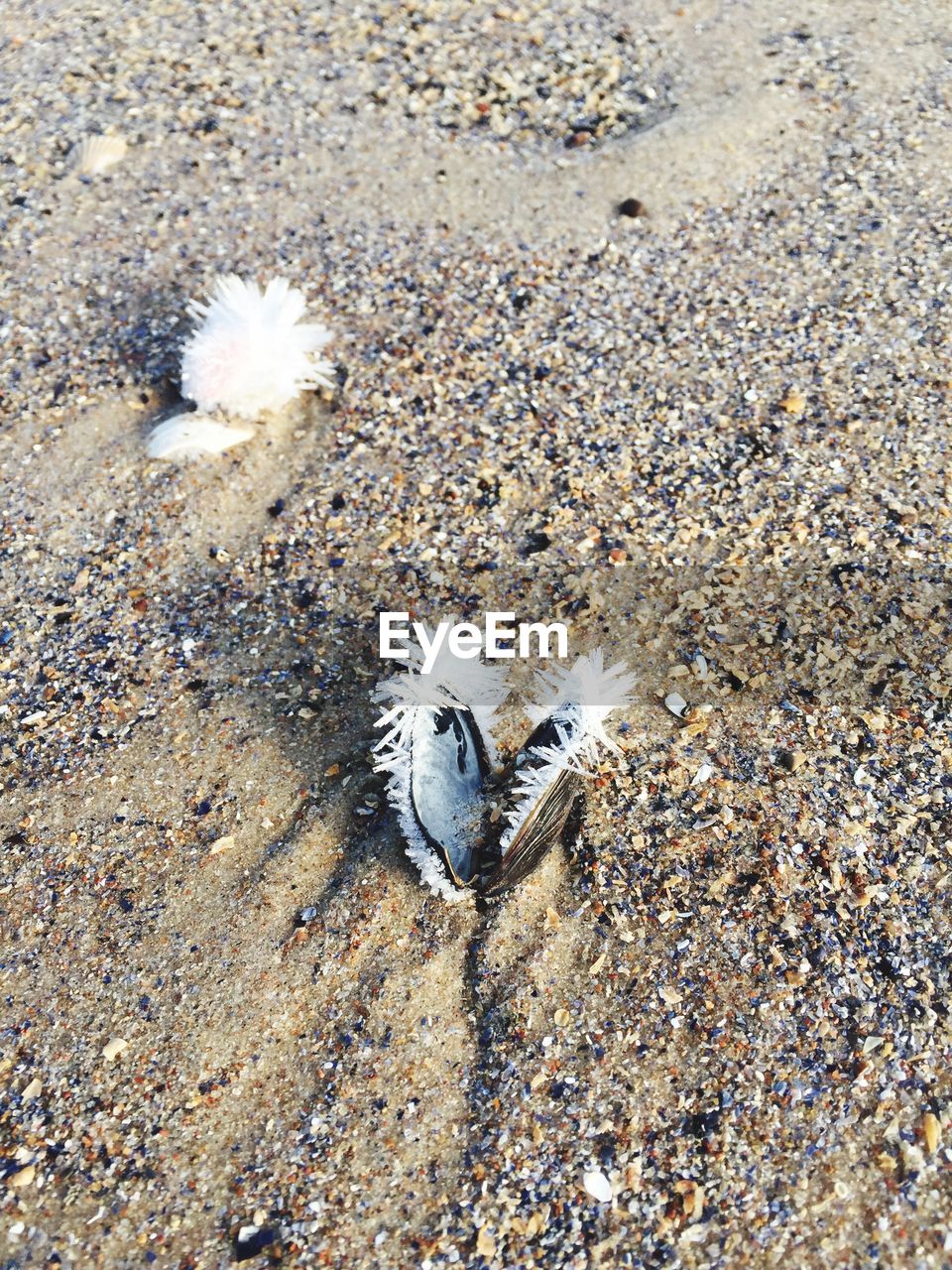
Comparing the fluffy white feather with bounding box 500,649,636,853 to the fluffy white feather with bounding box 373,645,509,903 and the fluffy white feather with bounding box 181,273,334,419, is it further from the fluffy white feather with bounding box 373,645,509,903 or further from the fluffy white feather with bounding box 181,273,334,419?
the fluffy white feather with bounding box 181,273,334,419

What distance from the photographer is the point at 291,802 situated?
2.86 m

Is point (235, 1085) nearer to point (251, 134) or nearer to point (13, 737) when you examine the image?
point (13, 737)

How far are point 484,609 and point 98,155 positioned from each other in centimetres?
313

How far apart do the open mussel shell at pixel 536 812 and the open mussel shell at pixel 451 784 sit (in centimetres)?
7

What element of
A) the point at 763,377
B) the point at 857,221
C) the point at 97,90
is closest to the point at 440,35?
the point at 97,90

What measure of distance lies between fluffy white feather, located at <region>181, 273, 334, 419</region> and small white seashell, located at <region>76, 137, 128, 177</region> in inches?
56.8

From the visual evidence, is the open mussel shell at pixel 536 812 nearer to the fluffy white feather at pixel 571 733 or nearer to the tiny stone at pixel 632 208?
the fluffy white feather at pixel 571 733

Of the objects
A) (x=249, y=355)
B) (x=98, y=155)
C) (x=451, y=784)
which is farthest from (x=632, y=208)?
(x=451, y=784)

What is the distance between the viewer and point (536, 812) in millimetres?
2453

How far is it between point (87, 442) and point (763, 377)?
245 cm

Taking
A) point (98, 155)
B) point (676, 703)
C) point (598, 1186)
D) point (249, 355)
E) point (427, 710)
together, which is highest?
point (98, 155)

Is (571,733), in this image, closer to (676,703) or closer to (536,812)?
(536,812)

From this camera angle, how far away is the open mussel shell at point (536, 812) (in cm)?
245

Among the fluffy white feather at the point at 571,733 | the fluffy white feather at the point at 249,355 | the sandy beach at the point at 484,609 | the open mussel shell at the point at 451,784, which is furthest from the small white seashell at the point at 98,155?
the fluffy white feather at the point at 571,733
